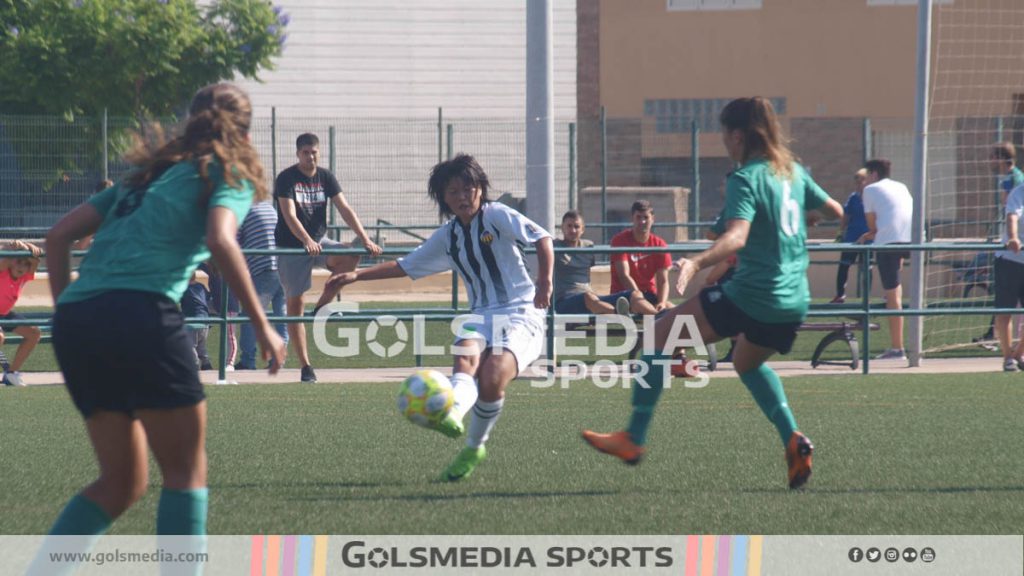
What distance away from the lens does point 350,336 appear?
53.9ft

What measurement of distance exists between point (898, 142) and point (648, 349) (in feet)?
68.7

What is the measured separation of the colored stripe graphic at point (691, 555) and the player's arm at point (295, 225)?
6924 millimetres

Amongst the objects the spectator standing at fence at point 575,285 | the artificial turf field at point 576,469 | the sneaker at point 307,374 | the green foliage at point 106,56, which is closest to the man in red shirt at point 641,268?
the spectator standing at fence at point 575,285

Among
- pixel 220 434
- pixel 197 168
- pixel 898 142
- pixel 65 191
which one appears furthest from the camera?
pixel 898 142

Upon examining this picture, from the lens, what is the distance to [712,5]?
1433 inches

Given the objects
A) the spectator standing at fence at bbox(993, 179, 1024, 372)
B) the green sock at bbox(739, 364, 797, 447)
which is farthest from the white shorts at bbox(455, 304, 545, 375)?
the spectator standing at fence at bbox(993, 179, 1024, 372)

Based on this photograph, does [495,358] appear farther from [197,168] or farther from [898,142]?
[898,142]

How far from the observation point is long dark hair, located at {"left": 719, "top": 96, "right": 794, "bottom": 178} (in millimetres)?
6605

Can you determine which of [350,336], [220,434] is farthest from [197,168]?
[350,336]

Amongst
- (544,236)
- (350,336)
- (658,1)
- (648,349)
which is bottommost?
(350,336)

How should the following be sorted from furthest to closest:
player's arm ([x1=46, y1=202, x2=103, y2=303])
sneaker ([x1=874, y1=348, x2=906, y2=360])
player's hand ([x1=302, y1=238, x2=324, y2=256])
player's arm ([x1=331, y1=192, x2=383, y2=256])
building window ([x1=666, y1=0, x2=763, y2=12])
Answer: building window ([x1=666, y1=0, x2=763, y2=12]) → sneaker ([x1=874, y1=348, x2=906, y2=360]) → player's hand ([x1=302, y1=238, x2=324, y2=256]) → player's arm ([x1=331, y1=192, x2=383, y2=256]) → player's arm ([x1=46, y1=202, x2=103, y2=303])

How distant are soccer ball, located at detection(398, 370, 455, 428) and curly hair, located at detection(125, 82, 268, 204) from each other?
228 cm

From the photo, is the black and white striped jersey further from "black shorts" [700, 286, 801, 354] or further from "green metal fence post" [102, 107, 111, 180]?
"green metal fence post" [102, 107, 111, 180]

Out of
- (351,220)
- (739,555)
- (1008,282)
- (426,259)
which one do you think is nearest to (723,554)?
(739,555)
